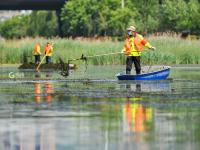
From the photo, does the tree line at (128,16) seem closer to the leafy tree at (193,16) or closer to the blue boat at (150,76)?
the leafy tree at (193,16)

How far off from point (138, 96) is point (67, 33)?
8008cm

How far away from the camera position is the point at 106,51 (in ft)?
186

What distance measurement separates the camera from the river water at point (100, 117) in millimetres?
13562

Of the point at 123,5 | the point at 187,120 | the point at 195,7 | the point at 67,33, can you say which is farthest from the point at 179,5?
the point at 187,120

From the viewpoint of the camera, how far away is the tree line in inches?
3167

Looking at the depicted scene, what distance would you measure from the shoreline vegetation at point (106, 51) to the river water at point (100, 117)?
81.7 ft

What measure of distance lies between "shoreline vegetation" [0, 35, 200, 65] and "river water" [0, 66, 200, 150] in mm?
24888

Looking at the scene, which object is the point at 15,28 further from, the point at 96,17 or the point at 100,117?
the point at 100,117

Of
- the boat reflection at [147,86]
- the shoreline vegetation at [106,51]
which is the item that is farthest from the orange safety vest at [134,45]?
the shoreline vegetation at [106,51]

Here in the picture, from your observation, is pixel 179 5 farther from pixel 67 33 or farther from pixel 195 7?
pixel 67 33

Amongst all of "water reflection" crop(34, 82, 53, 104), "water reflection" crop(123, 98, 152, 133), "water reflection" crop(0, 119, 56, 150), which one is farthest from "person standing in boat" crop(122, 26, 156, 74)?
"water reflection" crop(0, 119, 56, 150)

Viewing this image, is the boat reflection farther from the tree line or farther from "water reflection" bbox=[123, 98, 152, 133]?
the tree line

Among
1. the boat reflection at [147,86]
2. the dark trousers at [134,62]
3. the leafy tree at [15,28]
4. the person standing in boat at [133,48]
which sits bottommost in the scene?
the boat reflection at [147,86]

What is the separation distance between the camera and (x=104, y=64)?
5488 cm
